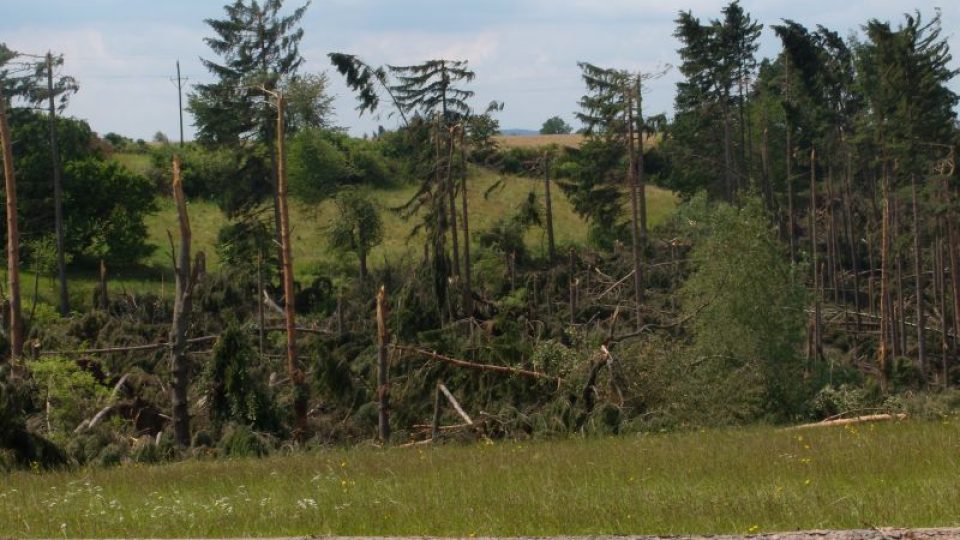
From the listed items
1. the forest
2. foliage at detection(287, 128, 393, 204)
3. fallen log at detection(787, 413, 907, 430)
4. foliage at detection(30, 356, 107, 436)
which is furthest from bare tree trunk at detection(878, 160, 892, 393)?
foliage at detection(287, 128, 393, 204)

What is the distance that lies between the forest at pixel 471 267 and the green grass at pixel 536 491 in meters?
4.51

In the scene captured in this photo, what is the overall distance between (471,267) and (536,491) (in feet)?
108

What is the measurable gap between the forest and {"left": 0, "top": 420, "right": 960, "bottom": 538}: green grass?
4510 millimetres

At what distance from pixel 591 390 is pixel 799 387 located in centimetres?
540

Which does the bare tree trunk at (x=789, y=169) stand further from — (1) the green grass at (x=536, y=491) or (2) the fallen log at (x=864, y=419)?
(1) the green grass at (x=536, y=491)

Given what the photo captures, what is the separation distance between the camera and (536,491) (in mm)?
12719

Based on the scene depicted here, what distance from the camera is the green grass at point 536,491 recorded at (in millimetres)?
10445

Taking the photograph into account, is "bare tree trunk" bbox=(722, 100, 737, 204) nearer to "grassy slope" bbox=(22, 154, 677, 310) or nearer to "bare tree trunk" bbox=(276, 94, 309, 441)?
"grassy slope" bbox=(22, 154, 677, 310)

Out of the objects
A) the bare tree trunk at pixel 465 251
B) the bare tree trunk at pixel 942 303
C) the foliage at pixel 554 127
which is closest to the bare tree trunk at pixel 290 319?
the bare tree trunk at pixel 465 251

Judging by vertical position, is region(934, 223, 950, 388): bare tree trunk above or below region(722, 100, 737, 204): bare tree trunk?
below

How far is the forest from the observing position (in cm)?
2420

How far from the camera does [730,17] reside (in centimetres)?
5328

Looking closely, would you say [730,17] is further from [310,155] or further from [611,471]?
[611,471]

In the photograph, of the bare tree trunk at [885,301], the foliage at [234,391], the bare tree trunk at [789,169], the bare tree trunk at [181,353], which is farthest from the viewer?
the bare tree trunk at [789,169]
